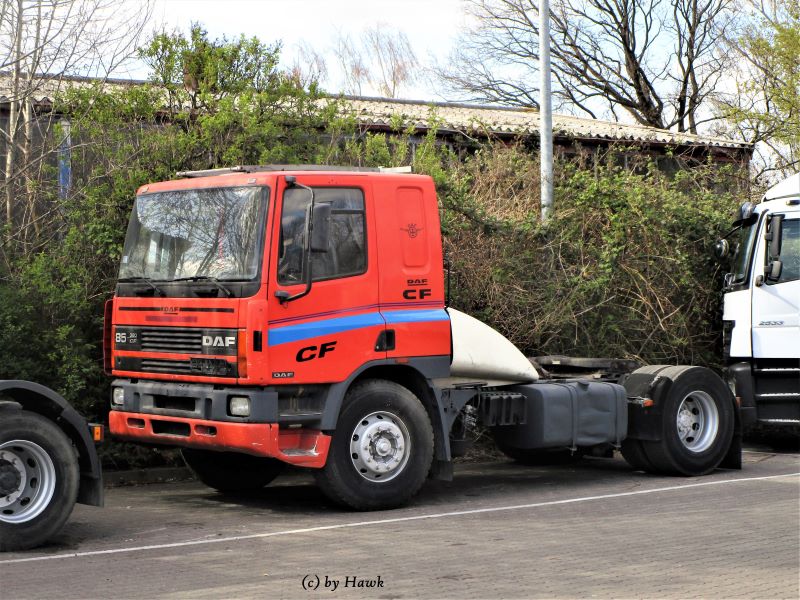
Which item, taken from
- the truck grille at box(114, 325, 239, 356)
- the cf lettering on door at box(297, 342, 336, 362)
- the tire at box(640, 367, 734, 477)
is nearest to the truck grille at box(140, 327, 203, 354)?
the truck grille at box(114, 325, 239, 356)

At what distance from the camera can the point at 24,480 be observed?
8203mm

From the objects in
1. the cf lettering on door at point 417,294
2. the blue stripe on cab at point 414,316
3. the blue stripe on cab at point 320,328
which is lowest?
the blue stripe on cab at point 320,328

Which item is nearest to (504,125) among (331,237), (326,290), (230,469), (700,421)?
(700,421)

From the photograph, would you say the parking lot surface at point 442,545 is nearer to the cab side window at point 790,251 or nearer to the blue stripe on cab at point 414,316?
the blue stripe on cab at point 414,316

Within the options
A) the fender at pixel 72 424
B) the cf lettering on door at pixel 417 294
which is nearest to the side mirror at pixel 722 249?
the cf lettering on door at pixel 417 294

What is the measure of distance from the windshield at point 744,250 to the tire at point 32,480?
369 inches

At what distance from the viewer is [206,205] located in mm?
9945

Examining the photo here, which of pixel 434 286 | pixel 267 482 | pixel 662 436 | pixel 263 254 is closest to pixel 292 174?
pixel 263 254

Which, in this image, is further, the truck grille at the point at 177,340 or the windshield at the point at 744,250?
the windshield at the point at 744,250

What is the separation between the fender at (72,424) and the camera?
27.7 ft

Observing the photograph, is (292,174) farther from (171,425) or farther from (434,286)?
(171,425)

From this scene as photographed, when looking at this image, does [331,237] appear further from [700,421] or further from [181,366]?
[700,421]

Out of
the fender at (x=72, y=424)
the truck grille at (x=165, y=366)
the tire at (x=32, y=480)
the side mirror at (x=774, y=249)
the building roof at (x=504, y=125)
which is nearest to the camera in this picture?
the tire at (x=32, y=480)

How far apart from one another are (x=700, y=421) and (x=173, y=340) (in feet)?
19.3
